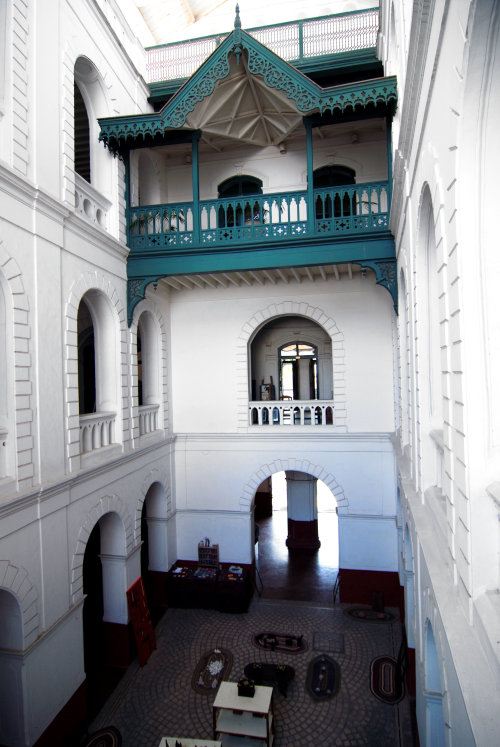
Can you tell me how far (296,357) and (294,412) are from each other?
384cm

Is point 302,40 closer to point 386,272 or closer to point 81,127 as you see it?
point 81,127

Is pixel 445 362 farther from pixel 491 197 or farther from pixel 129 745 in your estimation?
pixel 129 745

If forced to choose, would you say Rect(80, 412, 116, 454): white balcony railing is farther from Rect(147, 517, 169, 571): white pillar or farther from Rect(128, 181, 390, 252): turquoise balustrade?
Rect(128, 181, 390, 252): turquoise balustrade

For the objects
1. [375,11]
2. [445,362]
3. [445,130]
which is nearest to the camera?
[445,130]

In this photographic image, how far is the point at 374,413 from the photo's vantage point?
10.7 metres

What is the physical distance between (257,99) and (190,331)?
5293 millimetres

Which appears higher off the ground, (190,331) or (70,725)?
(190,331)

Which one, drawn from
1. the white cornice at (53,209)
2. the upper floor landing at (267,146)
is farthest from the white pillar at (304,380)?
the white cornice at (53,209)

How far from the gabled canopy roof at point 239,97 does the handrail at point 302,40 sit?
174 cm

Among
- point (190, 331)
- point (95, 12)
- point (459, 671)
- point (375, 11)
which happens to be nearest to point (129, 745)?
point (459, 671)

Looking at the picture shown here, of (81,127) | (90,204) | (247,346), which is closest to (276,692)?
(247,346)

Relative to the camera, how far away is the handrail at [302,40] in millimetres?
9945

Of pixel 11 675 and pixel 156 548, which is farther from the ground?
pixel 11 675

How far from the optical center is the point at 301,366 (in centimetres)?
1489
